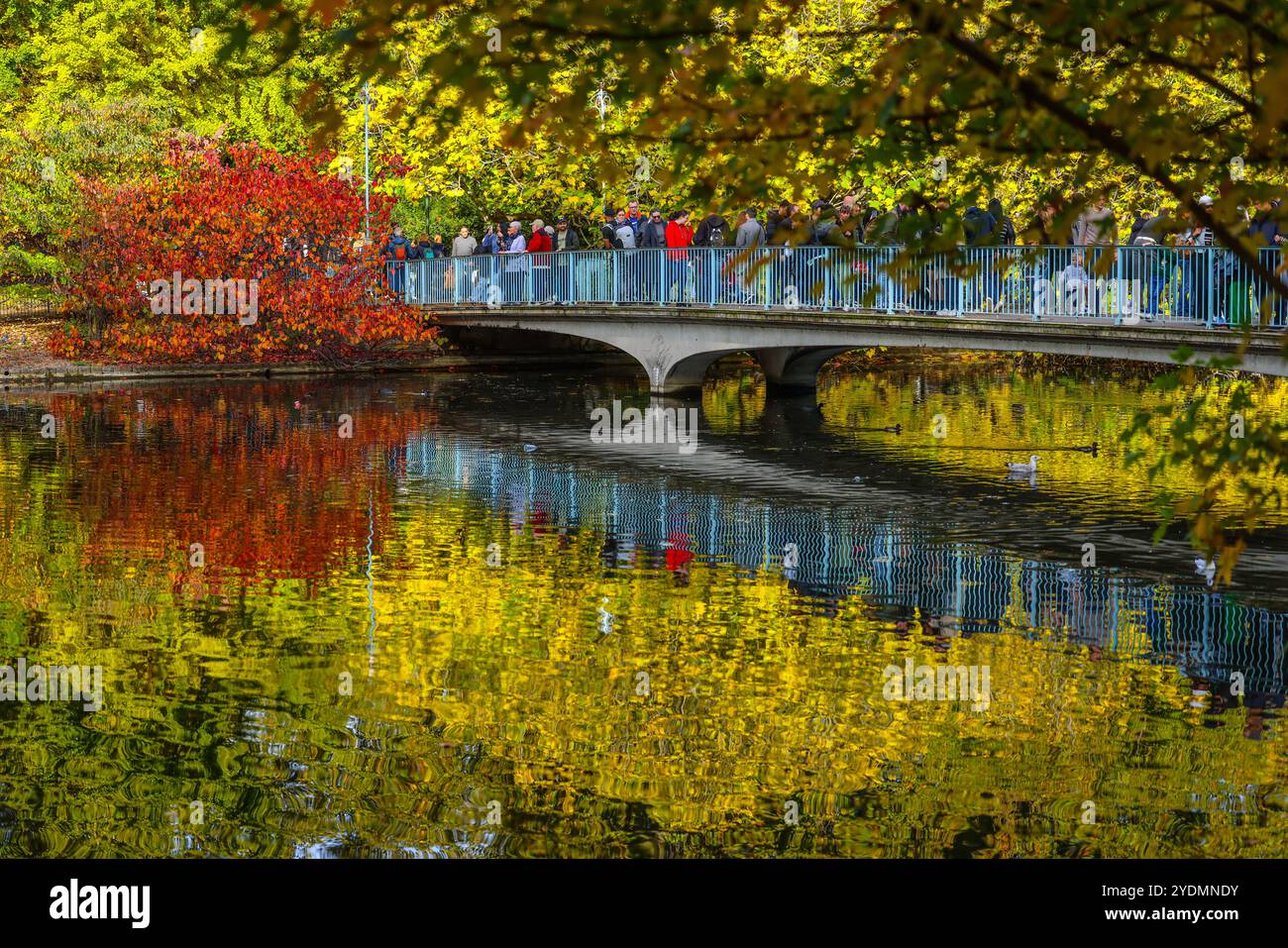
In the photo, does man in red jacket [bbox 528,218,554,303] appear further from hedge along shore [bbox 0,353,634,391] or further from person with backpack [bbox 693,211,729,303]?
hedge along shore [bbox 0,353,634,391]

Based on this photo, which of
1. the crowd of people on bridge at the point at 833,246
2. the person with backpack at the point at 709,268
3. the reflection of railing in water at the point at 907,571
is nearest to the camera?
the crowd of people on bridge at the point at 833,246

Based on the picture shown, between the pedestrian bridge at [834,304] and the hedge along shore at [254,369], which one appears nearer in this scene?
the pedestrian bridge at [834,304]

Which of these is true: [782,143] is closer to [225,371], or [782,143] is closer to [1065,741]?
[1065,741]

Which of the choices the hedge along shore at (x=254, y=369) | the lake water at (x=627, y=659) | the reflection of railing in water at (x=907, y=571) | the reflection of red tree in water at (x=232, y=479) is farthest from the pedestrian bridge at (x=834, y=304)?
the reflection of red tree in water at (x=232, y=479)

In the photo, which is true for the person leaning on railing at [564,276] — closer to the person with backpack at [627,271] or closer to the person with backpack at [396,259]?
the person with backpack at [627,271]

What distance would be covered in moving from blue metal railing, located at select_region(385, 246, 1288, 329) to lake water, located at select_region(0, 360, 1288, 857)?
2383 mm

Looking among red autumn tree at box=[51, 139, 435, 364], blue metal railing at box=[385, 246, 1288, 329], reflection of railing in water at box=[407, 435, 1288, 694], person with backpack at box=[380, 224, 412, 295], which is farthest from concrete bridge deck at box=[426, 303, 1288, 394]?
reflection of railing in water at box=[407, 435, 1288, 694]

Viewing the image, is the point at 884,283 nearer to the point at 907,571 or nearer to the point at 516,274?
the point at 516,274

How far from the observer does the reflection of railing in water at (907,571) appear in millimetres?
14578

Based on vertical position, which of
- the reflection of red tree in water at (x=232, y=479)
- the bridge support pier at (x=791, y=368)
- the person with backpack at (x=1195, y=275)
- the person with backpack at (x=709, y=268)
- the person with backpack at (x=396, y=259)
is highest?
the person with backpack at (x=396, y=259)

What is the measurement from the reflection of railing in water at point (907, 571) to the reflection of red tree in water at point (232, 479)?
6.22ft

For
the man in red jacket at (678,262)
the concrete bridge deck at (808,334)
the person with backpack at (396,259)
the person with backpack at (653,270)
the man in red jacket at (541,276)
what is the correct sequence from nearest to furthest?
the concrete bridge deck at (808,334)
the man in red jacket at (678,262)
the person with backpack at (653,270)
the man in red jacket at (541,276)
the person with backpack at (396,259)

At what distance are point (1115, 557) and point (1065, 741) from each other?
7.82 m

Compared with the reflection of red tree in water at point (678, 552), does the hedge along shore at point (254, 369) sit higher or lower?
higher
